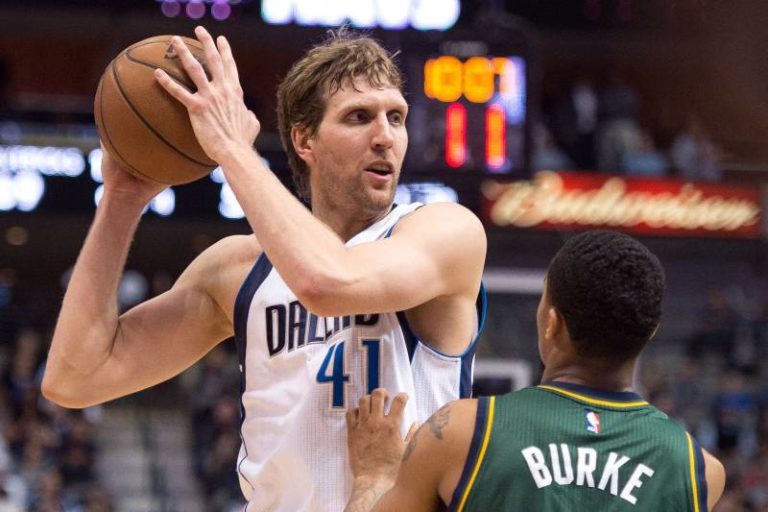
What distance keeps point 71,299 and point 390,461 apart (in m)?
1.08

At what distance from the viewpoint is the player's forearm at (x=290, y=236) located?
2.64 metres

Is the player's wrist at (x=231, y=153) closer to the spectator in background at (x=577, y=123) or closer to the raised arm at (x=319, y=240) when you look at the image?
the raised arm at (x=319, y=240)

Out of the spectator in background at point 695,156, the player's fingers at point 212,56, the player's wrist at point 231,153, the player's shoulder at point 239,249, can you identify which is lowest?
the spectator in background at point 695,156

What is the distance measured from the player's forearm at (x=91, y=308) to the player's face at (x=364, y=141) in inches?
25.1

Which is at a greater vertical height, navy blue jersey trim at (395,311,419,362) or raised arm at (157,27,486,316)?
raised arm at (157,27,486,316)

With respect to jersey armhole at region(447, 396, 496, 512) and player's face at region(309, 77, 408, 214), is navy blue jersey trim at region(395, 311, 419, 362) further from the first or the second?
jersey armhole at region(447, 396, 496, 512)

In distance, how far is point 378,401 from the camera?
2879mm

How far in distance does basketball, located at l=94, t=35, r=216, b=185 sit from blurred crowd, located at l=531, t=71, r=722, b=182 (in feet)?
32.9

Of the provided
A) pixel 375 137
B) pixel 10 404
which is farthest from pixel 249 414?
pixel 10 404

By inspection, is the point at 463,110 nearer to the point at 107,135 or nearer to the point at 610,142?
the point at 610,142

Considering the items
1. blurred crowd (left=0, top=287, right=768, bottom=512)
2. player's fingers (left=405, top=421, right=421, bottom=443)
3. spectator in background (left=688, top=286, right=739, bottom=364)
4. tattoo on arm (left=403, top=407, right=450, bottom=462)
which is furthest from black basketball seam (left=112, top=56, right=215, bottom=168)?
spectator in background (left=688, top=286, right=739, bottom=364)

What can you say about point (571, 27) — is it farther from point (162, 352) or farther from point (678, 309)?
point (162, 352)

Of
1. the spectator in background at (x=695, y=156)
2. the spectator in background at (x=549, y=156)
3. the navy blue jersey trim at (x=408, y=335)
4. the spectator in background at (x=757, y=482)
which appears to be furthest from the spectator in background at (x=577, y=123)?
the navy blue jersey trim at (x=408, y=335)

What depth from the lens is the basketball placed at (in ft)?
9.98
